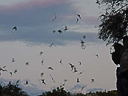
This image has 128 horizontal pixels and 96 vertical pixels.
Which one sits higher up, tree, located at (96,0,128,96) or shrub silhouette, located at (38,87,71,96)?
tree, located at (96,0,128,96)

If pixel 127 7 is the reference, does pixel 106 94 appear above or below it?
below

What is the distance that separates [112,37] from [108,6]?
3.75 meters

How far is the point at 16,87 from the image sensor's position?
1196 inches

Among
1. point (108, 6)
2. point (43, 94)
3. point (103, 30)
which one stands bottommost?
point (43, 94)

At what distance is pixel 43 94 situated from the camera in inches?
1181

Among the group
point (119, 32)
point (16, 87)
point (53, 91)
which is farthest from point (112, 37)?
point (16, 87)

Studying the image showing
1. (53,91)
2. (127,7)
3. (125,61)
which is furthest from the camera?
(127,7)

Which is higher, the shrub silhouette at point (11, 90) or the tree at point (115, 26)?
the tree at point (115, 26)

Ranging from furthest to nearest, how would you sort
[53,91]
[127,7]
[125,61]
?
[127,7] → [53,91] → [125,61]

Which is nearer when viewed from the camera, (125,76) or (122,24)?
(125,76)

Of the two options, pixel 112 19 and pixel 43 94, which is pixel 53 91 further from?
pixel 112 19

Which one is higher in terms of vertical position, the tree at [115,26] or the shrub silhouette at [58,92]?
the tree at [115,26]

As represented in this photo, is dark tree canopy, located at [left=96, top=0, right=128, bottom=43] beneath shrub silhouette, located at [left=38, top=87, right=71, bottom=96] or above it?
above

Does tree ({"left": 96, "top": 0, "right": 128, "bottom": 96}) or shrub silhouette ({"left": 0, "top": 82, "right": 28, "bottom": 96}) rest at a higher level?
tree ({"left": 96, "top": 0, "right": 128, "bottom": 96})
